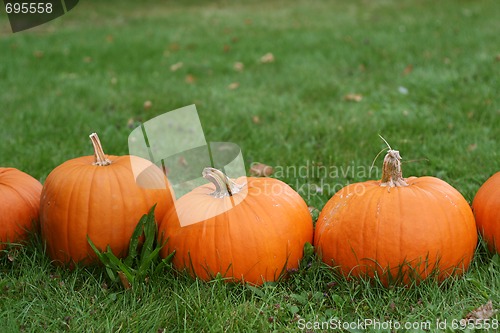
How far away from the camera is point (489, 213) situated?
2670 millimetres

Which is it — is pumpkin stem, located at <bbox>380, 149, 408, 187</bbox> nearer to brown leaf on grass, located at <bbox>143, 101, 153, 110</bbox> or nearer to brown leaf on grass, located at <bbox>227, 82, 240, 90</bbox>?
brown leaf on grass, located at <bbox>143, 101, 153, 110</bbox>

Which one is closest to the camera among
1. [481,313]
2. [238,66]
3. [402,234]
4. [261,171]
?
[481,313]

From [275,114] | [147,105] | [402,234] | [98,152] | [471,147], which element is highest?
[98,152]

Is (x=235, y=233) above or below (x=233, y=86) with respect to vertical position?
above

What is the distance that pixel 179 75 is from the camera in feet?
21.0

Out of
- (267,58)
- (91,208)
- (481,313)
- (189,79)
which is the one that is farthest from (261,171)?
(267,58)

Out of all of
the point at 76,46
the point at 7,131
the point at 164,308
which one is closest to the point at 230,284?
the point at 164,308

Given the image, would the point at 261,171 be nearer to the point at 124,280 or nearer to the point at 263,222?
the point at 263,222

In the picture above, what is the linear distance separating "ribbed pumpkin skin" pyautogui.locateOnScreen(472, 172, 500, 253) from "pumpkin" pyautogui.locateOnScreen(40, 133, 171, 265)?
152 cm

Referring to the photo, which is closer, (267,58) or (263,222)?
(263,222)

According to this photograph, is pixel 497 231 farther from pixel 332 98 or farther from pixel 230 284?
pixel 332 98

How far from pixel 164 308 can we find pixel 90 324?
0.95ft

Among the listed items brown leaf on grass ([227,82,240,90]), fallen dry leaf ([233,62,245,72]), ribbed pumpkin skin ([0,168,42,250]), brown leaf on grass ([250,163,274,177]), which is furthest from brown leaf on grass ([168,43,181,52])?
ribbed pumpkin skin ([0,168,42,250])

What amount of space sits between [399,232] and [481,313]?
44 cm
